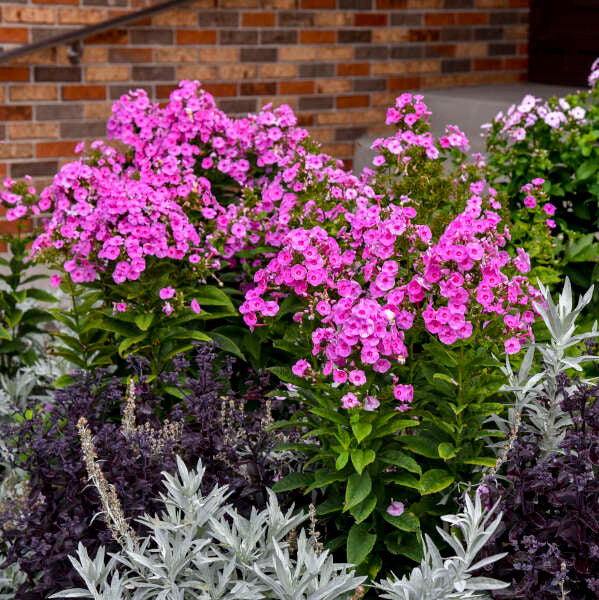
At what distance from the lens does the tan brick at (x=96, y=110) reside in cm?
507

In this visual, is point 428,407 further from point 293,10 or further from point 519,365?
point 293,10

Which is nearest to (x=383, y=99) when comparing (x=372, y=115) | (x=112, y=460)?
(x=372, y=115)

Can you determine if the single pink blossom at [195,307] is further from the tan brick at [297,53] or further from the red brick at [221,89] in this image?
the tan brick at [297,53]

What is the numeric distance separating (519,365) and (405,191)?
0.64 meters

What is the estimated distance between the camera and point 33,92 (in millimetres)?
4898

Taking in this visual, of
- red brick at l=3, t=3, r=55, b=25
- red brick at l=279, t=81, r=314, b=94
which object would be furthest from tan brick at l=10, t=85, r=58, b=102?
red brick at l=279, t=81, r=314, b=94

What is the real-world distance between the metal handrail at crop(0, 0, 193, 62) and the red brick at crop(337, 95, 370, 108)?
122cm

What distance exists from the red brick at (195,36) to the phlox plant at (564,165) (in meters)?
2.32

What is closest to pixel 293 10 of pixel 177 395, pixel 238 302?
pixel 238 302

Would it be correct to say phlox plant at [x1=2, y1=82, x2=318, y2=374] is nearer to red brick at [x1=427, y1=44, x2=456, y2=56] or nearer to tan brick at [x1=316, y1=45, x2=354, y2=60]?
tan brick at [x1=316, y1=45, x2=354, y2=60]

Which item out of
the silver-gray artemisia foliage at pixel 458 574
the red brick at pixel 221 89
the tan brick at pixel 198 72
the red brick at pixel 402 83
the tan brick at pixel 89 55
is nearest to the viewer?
the silver-gray artemisia foliage at pixel 458 574

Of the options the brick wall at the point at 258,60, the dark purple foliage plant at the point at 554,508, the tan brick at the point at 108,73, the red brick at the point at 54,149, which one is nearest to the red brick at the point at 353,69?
the brick wall at the point at 258,60

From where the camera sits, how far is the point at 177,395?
288cm

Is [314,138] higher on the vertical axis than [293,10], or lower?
lower
